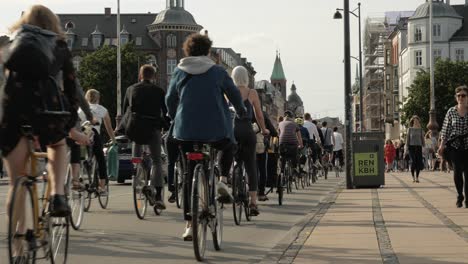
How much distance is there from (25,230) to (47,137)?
0.66 m

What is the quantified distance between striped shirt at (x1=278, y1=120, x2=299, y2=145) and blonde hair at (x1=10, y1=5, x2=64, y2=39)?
1277cm

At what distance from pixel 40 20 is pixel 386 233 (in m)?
5.09

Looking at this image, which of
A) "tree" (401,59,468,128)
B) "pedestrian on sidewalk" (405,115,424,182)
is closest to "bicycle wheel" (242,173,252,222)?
"pedestrian on sidewalk" (405,115,424,182)

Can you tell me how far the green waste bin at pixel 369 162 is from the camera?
2181 centimetres

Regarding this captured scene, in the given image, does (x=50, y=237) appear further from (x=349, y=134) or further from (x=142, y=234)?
(x=349, y=134)

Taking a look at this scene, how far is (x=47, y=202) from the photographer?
22.9 ft

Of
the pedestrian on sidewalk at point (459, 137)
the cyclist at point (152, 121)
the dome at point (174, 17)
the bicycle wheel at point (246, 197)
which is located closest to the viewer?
the bicycle wheel at point (246, 197)

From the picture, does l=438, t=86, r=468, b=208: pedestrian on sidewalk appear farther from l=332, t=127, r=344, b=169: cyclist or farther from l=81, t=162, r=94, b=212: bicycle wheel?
l=332, t=127, r=344, b=169: cyclist

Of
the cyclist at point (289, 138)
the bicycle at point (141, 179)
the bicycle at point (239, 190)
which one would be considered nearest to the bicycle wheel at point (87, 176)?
the bicycle at point (141, 179)

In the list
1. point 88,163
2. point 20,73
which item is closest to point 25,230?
point 20,73

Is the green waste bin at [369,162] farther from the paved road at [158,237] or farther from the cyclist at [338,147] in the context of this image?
the cyclist at [338,147]

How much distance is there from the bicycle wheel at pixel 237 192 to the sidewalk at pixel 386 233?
94 cm

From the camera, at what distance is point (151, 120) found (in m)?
13.4

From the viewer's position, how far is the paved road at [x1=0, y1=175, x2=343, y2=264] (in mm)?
8844
